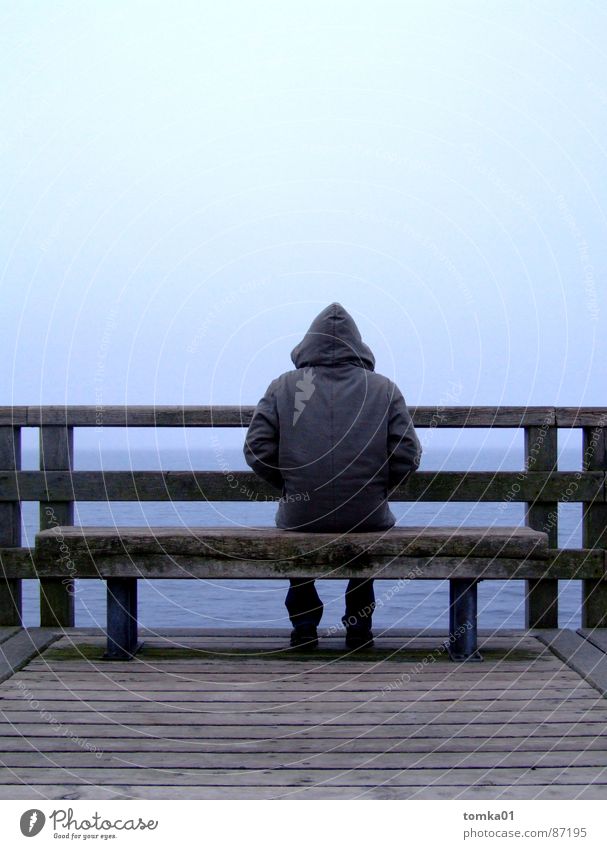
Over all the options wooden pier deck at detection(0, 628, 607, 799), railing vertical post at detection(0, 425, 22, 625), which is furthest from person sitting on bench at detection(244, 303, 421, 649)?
railing vertical post at detection(0, 425, 22, 625)

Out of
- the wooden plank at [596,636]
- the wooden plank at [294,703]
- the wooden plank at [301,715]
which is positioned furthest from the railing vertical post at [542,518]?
the wooden plank at [301,715]

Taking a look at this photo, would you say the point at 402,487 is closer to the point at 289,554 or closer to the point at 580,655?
the point at 289,554

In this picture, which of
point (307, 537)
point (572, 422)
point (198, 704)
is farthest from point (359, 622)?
point (572, 422)

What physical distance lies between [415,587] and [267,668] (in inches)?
323

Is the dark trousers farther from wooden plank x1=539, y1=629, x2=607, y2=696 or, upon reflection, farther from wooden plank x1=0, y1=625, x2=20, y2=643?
wooden plank x1=0, y1=625, x2=20, y2=643

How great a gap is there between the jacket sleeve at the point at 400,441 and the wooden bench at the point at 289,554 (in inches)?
11.8

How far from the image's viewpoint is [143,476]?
18.6 feet

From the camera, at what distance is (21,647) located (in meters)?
5.19

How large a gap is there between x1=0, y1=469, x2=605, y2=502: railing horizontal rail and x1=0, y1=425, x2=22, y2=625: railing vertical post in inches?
3.5

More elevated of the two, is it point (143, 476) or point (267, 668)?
point (143, 476)

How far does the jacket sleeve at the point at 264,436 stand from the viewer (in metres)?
5.15

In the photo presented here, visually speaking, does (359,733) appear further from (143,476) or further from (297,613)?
(143,476)

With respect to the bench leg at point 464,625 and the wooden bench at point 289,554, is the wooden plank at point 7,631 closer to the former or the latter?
the wooden bench at point 289,554

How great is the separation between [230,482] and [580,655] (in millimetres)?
1924
